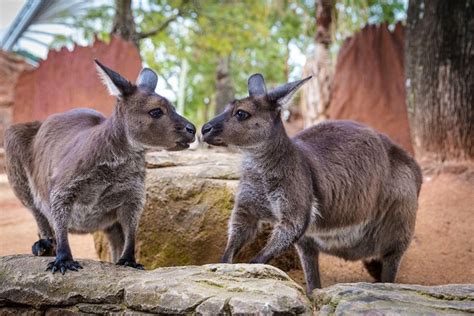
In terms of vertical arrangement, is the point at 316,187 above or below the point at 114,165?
below

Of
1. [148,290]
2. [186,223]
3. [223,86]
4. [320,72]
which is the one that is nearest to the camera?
[148,290]

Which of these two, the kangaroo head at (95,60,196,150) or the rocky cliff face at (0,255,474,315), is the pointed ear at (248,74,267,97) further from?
the rocky cliff face at (0,255,474,315)

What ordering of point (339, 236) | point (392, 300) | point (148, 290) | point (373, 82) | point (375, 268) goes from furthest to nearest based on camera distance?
1. point (373, 82)
2. point (375, 268)
3. point (339, 236)
4. point (148, 290)
5. point (392, 300)

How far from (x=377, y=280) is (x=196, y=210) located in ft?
6.20

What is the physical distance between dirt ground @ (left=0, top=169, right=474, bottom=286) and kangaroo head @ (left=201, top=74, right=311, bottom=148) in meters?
1.94

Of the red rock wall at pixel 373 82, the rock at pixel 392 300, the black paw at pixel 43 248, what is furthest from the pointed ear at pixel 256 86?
the red rock wall at pixel 373 82

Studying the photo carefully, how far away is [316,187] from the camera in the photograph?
5.37m

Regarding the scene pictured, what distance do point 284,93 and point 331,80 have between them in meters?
7.17

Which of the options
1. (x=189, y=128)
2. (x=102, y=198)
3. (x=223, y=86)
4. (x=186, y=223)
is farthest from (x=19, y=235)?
(x=223, y=86)

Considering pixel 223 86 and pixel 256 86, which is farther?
pixel 223 86

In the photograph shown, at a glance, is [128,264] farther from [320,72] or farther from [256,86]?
[320,72]

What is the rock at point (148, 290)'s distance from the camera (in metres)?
3.75

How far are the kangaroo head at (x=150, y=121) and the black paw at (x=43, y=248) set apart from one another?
1.22 meters

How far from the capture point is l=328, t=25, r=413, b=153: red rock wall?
37.0 ft
